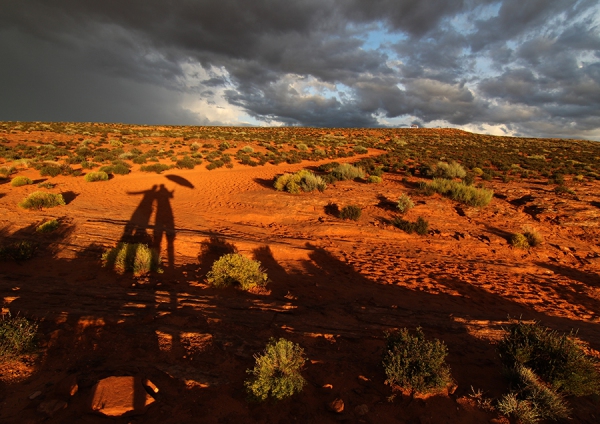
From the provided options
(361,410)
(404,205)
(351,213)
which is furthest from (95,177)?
(361,410)

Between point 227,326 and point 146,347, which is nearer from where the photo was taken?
point 146,347

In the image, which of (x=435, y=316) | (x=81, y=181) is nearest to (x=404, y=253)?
(x=435, y=316)

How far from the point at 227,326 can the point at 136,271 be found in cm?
307

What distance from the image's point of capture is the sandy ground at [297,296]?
123 inches

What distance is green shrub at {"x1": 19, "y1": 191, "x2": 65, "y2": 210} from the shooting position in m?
10.3

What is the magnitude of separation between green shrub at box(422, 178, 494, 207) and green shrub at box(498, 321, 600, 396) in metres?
8.96

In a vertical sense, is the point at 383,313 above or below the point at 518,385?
below

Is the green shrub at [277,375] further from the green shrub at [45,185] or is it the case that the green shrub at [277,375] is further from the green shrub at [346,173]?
the green shrub at [45,185]

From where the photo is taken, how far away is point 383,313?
5340 millimetres

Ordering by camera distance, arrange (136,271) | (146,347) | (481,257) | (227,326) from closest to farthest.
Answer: (146,347)
(227,326)
(136,271)
(481,257)

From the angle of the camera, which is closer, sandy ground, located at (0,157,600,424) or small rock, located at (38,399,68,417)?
small rock, located at (38,399,68,417)

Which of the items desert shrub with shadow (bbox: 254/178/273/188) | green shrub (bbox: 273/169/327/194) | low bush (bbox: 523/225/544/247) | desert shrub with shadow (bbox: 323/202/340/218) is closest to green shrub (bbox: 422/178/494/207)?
low bush (bbox: 523/225/544/247)

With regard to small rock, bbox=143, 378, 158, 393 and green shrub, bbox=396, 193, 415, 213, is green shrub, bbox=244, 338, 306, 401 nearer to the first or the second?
small rock, bbox=143, 378, 158, 393

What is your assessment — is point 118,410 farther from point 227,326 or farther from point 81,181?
point 81,181
